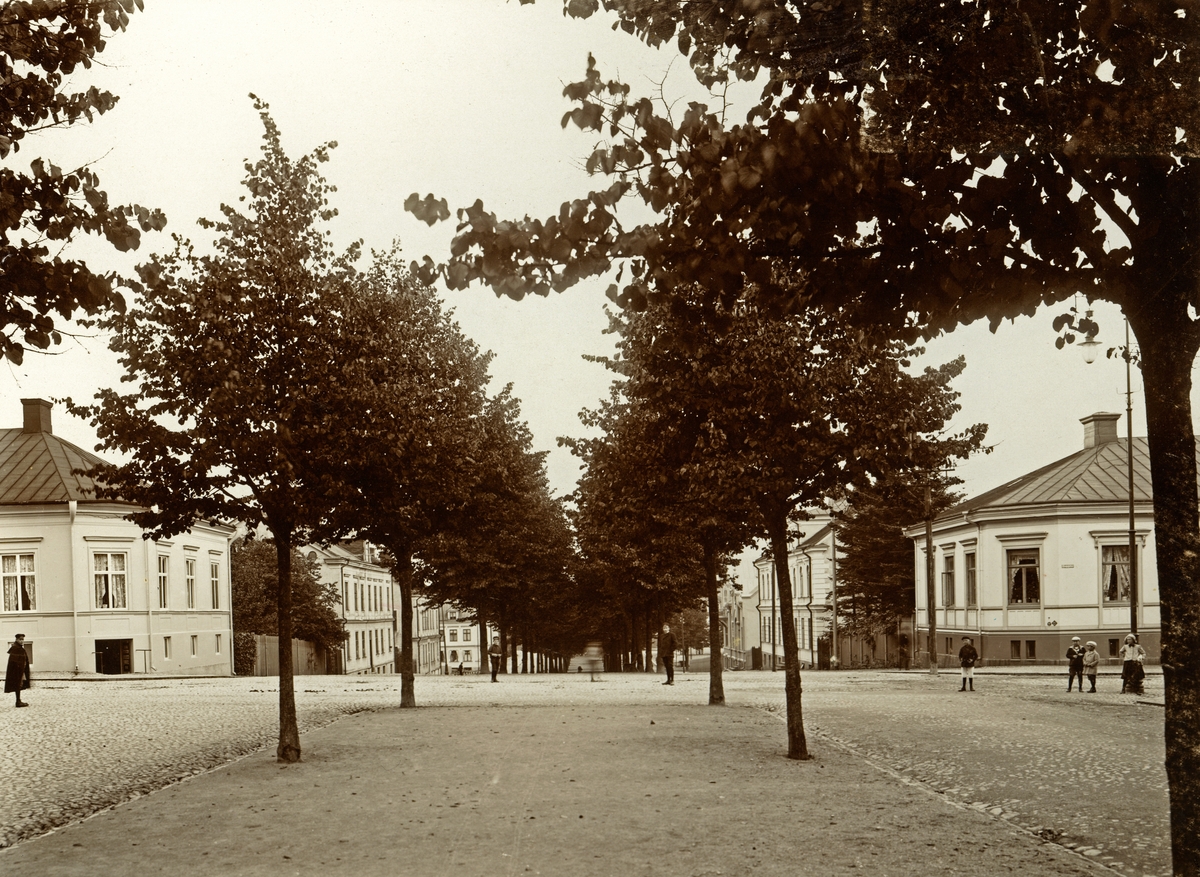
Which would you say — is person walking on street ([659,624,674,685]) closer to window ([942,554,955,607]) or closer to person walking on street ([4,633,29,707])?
person walking on street ([4,633,29,707])

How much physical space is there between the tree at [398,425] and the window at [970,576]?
26.9 metres

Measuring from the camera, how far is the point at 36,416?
161ft

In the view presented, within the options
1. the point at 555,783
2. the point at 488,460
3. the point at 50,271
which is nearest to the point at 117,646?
the point at 488,460

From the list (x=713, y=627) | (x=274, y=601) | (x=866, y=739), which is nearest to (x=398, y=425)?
(x=866, y=739)

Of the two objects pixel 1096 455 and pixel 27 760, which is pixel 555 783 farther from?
pixel 1096 455

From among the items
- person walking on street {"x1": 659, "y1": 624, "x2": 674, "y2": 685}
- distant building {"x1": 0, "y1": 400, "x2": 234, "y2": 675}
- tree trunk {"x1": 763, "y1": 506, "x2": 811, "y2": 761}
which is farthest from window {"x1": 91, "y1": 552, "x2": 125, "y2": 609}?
tree trunk {"x1": 763, "y1": 506, "x2": 811, "y2": 761}

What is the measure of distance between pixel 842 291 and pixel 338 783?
829cm

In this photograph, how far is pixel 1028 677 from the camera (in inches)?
1427

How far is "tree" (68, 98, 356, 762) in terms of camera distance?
13.4 m

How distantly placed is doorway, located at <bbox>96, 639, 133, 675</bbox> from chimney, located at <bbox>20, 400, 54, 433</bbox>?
1016 centimetres

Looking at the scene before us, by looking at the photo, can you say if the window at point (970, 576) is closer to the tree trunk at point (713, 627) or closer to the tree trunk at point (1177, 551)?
the tree trunk at point (713, 627)

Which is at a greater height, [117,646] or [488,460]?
[488,460]

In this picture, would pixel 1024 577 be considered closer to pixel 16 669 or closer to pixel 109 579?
pixel 16 669

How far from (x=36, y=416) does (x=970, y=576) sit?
128 ft
